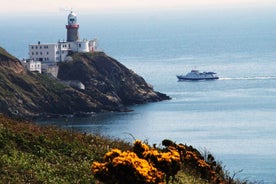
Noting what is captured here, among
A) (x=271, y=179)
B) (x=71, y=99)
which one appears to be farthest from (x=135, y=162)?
(x=71, y=99)

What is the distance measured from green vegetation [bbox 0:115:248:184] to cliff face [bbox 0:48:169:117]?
7349cm

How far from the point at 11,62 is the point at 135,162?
9501 centimetres

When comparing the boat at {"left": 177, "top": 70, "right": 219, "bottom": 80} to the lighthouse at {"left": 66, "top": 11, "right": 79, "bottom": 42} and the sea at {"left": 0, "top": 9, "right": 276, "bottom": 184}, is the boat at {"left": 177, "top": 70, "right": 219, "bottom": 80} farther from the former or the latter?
the lighthouse at {"left": 66, "top": 11, "right": 79, "bottom": 42}

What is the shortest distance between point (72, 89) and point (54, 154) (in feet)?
296

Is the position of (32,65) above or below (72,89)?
above

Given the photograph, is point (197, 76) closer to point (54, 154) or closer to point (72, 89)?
point (72, 89)

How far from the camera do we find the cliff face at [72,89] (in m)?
101

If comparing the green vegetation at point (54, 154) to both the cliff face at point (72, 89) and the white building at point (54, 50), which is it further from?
the white building at point (54, 50)

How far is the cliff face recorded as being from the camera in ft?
330

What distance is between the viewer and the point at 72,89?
10800 cm

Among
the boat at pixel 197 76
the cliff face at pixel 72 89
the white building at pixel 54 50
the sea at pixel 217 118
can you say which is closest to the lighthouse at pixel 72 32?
the white building at pixel 54 50

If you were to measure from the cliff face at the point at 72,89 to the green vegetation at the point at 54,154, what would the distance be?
7349 centimetres

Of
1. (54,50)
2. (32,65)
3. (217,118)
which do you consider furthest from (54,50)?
(217,118)

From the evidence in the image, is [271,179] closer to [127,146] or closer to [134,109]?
[127,146]
